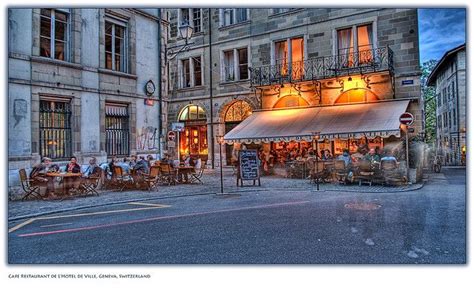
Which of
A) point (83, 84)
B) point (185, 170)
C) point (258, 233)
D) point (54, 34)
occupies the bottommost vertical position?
point (258, 233)

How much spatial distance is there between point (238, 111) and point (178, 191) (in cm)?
736

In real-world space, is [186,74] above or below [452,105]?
above

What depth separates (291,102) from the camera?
15070mm

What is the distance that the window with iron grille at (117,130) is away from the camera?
8.06 meters

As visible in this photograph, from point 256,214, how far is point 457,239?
2986mm

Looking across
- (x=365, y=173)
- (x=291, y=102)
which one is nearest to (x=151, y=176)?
(x=365, y=173)

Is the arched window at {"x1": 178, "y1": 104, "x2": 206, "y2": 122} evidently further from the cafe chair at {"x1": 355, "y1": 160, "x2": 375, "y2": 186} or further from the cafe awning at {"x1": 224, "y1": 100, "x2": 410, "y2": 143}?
the cafe chair at {"x1": 355, "y1": 160, "x2": 375, "y2": 186}

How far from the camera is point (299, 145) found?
14.5 m

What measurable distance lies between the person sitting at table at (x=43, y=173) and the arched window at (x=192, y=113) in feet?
34.0

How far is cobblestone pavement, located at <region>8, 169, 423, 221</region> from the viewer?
6.70 meters

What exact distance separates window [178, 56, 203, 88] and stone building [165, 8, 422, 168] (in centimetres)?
5

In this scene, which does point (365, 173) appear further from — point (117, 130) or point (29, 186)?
point (29, 186)

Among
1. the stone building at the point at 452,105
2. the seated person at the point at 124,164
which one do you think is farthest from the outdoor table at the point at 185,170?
the stone building at the point at 452,105

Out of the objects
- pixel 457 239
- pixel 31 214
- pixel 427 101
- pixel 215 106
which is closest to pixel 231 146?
pixel 215 106
